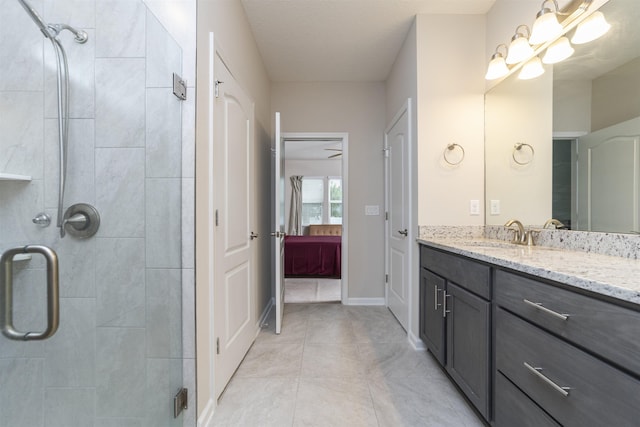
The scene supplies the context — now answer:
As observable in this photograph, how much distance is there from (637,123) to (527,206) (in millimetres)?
730

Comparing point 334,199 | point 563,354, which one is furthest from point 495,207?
point 334,199

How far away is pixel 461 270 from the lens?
1.52 m

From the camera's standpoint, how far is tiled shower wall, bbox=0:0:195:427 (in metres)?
1.16

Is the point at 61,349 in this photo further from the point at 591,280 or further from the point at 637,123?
the point at 637,123

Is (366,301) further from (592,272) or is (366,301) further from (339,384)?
(592,272)

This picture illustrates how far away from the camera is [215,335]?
5.09ft

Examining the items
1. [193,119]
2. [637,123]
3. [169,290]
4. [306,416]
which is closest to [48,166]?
[193,119]

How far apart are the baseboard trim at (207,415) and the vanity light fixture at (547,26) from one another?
2.67 metres

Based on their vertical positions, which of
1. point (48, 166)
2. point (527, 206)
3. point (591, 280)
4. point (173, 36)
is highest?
point (173, 36)

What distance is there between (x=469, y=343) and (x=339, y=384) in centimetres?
82

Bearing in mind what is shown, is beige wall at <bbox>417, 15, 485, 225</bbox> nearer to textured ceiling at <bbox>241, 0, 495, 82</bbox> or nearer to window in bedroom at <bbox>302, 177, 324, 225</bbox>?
textured ceiling at <bbox>241, 0, 495, 82</bbox>

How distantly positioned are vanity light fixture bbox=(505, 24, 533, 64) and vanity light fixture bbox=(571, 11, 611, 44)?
26 cm

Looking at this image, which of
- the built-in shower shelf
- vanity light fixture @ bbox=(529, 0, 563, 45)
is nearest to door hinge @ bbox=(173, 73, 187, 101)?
the built-in shower shelf

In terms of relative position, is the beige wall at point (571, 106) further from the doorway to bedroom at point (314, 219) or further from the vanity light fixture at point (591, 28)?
the doorway to bedroom at point (314, 219)
